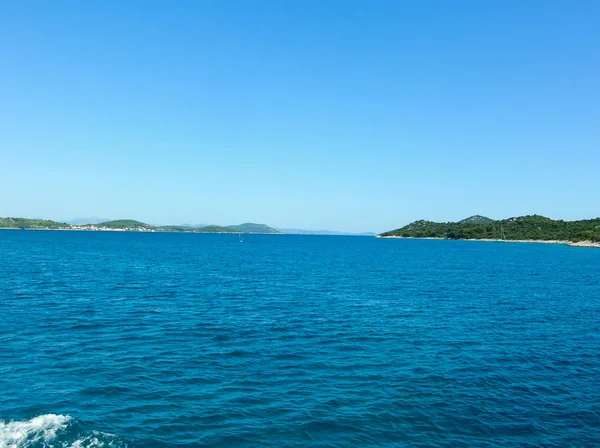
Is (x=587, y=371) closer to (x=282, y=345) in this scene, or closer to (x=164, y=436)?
(x=282, y=345)

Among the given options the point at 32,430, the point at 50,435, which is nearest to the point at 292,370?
the point at 50,435

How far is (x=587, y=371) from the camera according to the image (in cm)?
2980

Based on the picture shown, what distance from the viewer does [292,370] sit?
28.1m

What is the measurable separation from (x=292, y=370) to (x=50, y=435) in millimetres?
14175

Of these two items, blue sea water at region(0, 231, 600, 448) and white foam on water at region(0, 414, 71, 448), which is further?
blue sea water at region(0, 231, 600, 448)

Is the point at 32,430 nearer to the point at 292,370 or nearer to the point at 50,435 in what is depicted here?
the point at 50,435

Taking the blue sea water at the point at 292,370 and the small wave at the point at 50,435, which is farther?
the blue sea water at the point at 292,370

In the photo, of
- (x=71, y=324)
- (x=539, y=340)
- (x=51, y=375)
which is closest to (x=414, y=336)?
(x=539, y=340)

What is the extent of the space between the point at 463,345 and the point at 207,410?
76.3 feet

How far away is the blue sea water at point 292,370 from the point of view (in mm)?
20141

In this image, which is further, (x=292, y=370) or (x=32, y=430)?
(x=292, y=370)

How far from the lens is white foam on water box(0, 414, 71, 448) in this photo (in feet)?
59.7

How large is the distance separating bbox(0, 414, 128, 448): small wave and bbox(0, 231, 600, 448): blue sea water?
0.08 metres

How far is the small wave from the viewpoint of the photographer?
1817 centimetres
